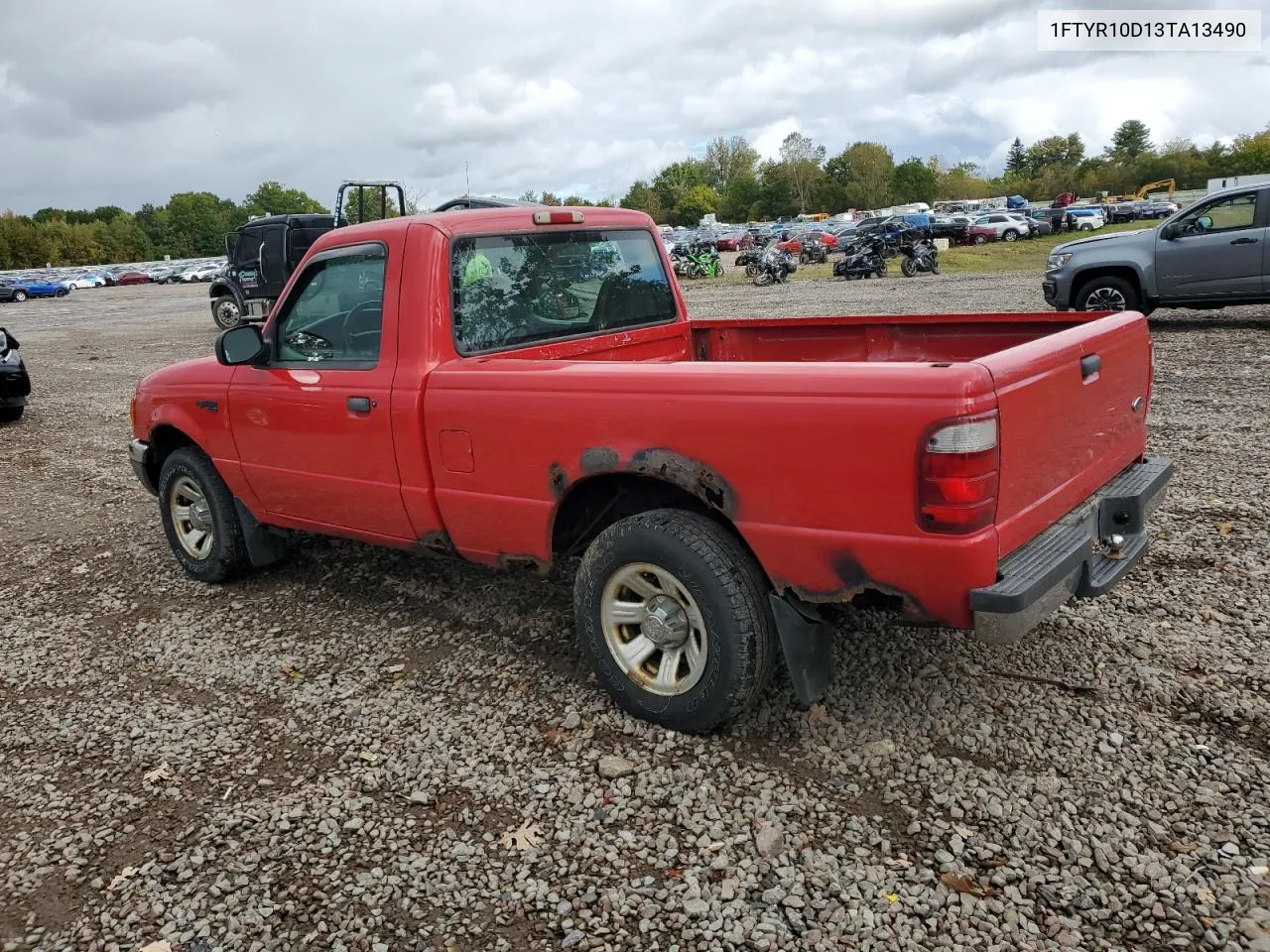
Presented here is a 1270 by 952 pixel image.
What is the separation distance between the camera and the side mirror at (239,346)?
14.2ft

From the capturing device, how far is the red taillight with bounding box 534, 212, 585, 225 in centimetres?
420

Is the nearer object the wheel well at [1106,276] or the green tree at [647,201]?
the wheel well at [1106,276]

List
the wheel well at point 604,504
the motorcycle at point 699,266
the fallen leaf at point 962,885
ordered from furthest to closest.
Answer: the motorcycle at point 699,266, the wheel well at point 604,504, the fallen leaf at point 962,885

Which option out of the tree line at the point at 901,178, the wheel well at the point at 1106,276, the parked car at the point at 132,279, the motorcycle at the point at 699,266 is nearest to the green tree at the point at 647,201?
the tree line at the point at 901,178

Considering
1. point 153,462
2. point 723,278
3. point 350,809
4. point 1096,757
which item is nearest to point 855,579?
point 1096,757

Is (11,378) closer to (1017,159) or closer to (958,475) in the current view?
(958,475)

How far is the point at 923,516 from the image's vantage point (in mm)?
2643

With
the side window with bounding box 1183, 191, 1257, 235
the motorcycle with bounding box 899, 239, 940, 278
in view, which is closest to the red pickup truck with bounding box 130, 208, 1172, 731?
the side window with bounding box 1183, 191, 1257, 235

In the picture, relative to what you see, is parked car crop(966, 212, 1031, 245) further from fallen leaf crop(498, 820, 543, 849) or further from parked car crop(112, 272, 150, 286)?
parked car crop(112, 272, 150, 286)

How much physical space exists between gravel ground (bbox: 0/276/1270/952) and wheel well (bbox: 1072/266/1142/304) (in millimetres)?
7752

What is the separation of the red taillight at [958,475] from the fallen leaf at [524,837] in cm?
149

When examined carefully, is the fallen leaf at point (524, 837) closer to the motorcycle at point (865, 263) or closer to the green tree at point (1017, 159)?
the motorcycle at point (865, 263)

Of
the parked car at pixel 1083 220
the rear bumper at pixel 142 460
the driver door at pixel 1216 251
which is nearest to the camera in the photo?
the rear bumper at pixel 142 460

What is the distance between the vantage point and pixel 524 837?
2910mm
